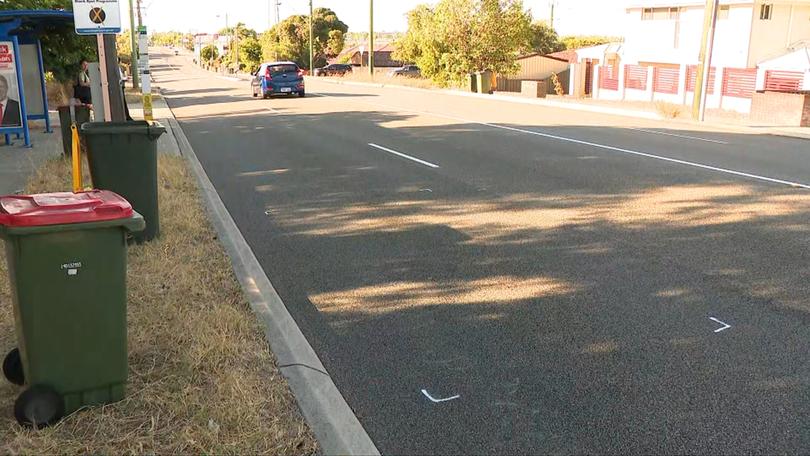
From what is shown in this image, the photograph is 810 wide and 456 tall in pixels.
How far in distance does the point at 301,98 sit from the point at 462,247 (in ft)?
84.6

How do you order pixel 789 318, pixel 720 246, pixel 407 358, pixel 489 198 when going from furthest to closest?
pixel 489 198 → pixel 720 246 → pixel 789 318 → pixel 407 358

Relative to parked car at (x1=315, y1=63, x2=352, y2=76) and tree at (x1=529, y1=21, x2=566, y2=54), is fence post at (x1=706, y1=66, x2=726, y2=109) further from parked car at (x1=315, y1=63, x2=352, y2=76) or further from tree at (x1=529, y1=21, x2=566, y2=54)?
parked car at (x1=315, y1=63, x2=352, y2=76)

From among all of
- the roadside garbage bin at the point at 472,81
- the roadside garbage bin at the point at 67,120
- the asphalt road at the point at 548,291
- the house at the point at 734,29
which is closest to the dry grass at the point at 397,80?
the roadside garbage bin at the point at 472,81

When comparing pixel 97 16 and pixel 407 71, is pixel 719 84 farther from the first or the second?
pixel 407 71

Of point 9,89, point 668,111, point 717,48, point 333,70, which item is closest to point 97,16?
point 9,89

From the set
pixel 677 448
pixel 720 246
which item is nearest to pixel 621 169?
pixel 720 246

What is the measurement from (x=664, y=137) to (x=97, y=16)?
13.1 metres

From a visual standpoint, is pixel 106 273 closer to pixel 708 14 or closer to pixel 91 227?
pixel 91 227

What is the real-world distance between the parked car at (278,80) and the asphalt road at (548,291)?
19.0 m

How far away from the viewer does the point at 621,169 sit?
11586 mm

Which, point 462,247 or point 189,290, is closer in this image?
point 189,290

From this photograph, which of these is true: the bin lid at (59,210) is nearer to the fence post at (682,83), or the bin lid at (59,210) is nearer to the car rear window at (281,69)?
the car rear window at (281,69)

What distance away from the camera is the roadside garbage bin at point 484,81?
41156mm

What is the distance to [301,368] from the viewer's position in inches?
172
